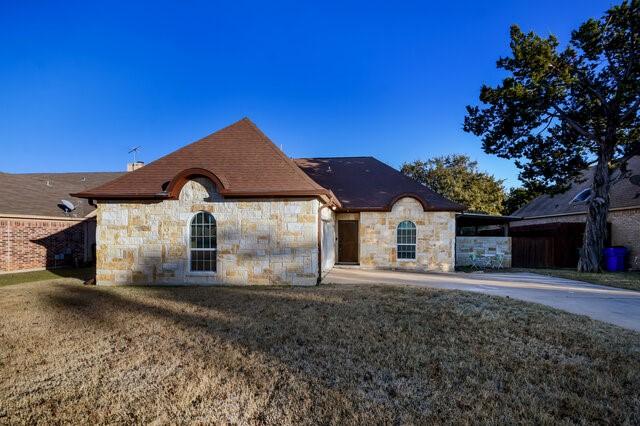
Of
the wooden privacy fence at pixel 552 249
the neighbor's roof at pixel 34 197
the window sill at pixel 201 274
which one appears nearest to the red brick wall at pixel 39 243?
the neighbor's roof at pixel 34 197

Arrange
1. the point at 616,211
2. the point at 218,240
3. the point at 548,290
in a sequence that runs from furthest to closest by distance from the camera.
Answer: the point at 616,211 < the point at 218,240 < the point at 548,290

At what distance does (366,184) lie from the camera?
16688 mm

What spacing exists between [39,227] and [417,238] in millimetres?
17517

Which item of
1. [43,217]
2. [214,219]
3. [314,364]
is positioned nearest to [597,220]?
[214,219]

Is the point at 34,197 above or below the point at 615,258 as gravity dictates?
above

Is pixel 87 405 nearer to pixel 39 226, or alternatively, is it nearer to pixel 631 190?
pixel 39 226

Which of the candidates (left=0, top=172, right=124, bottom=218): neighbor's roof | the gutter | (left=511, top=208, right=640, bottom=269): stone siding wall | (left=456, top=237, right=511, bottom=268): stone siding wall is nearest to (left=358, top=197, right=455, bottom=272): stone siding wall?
(left=456, top=237, right=511, bottom=268): stone siding wall

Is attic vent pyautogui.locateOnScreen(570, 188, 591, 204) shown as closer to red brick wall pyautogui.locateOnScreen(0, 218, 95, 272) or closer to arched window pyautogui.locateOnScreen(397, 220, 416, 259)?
arched window pyautogui.locateOnScreen(397, 220, 416, 259)

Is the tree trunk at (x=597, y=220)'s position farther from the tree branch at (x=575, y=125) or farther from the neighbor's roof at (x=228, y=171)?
the neighbor's roof at (x=228, y=171)

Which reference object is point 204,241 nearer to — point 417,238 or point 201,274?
point 201,274

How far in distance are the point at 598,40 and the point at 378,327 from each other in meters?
16.7

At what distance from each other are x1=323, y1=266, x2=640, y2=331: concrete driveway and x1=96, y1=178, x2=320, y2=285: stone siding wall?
190 centimetres

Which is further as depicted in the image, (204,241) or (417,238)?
(417,238)

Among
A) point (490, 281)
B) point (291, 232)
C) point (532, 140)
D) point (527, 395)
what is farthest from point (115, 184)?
point (532, 140)
